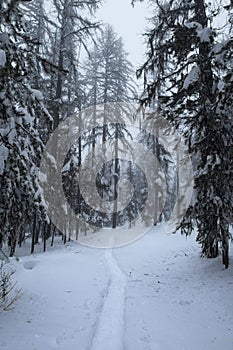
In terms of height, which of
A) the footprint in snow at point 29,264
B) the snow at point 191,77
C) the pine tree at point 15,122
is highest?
the snow at point 191,77

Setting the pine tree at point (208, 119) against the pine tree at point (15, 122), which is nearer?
the pine tree at point (15, 122)

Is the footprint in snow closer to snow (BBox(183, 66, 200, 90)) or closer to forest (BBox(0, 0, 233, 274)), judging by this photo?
forest (BBox(0, 0, 233, 274))

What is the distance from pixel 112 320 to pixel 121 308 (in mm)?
770

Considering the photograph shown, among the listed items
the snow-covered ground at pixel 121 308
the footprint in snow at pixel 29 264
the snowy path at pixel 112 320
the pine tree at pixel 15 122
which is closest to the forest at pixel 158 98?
the pine tree at pixel 15 122

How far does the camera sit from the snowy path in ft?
14.9

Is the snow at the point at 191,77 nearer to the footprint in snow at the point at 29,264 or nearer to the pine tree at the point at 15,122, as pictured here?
the pine tree at the point at 15,122

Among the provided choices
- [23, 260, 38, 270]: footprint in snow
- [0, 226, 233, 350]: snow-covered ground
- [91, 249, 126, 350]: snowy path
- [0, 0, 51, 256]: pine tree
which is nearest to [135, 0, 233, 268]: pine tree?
[0, 226, 233, 350]: snow-covered ground

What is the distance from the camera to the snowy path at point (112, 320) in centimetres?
454

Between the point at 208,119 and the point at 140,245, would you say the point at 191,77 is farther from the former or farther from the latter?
the point at 140,245

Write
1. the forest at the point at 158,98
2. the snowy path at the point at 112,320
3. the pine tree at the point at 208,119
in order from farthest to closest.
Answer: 1. the pine tree at the point at 208,119
2. the forest at the point at 158,98
3. the snowy path at the point at 112,320

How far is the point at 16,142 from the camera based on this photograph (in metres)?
6.04

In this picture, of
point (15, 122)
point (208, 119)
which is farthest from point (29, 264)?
point (208, 119)

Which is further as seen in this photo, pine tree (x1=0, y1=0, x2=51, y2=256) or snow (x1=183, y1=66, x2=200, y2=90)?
snow (x1=183, y1=66, x2=200, y2=90)

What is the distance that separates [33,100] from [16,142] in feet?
3.42
